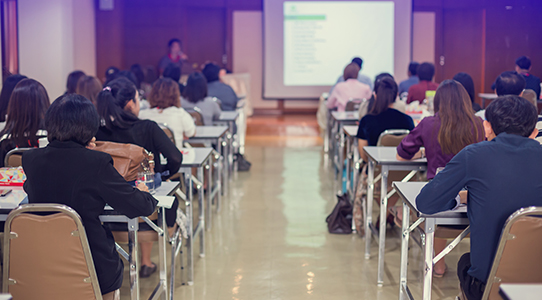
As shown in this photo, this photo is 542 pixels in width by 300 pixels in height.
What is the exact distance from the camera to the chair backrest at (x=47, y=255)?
6.46ft

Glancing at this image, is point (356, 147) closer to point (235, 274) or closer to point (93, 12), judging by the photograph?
point (235, 274)

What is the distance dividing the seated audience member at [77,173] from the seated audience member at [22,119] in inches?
48.4

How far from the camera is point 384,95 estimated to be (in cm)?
410

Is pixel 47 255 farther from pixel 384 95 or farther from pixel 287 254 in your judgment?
pixel 384 95

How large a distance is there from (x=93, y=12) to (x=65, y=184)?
9.72 m

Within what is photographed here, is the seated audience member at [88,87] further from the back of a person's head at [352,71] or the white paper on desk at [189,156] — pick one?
the back of a person's head at [352,71]

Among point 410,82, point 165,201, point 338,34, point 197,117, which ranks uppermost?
point 338,34

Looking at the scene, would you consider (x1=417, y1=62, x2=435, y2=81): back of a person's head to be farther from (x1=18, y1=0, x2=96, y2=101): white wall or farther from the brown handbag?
(x1=18, y1=0, x2=96, y2=101): white wall

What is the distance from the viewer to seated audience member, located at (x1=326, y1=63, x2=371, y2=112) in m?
6.52

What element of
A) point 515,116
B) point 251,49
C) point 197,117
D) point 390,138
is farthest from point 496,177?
point 251,49

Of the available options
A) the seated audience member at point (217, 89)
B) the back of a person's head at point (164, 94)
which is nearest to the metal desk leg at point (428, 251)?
the back of a person's head at point (164, 94)

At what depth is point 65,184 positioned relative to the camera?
208 centimetres

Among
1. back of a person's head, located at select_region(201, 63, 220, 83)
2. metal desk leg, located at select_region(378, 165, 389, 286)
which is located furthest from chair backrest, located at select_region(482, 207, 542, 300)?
back of a person's head, located at select_region(201, 63, 220, 83)

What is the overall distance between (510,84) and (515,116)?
6.34 ft
